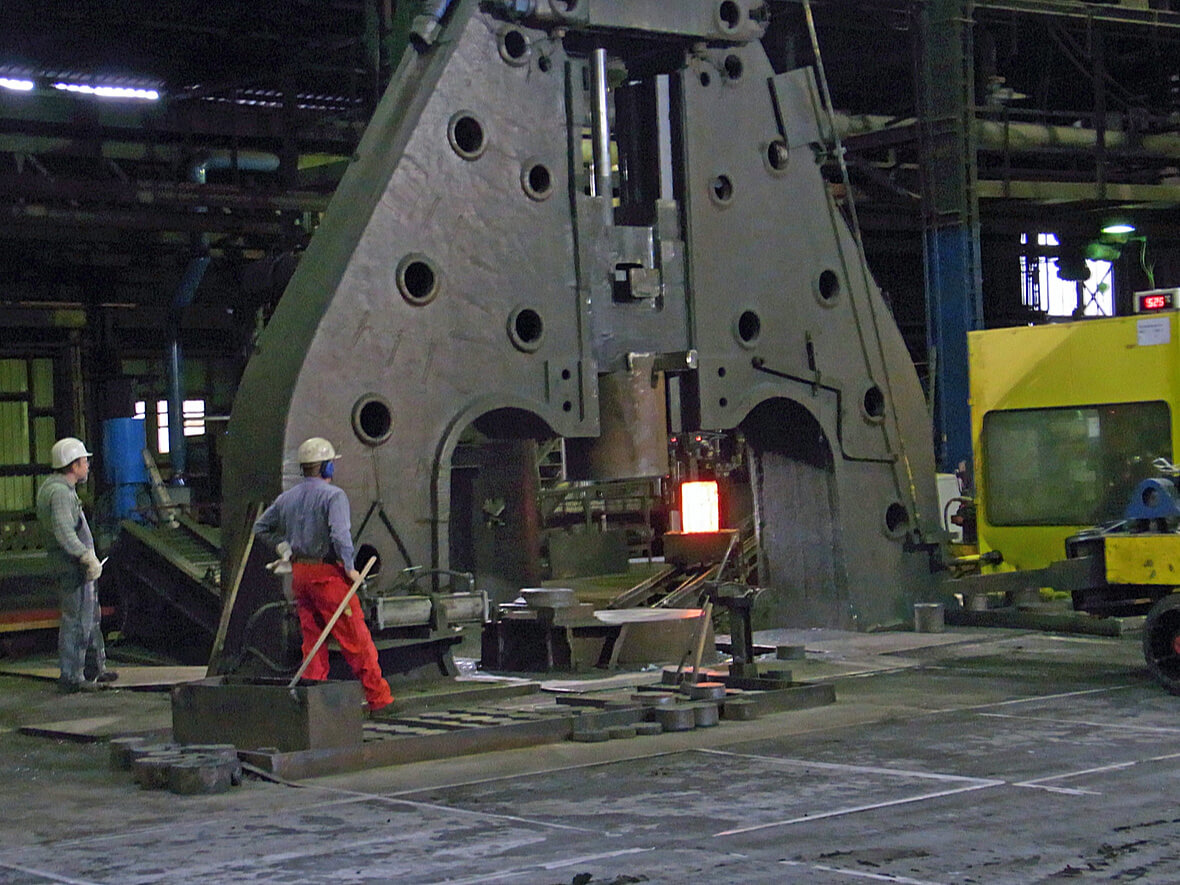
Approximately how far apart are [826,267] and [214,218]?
8440mm

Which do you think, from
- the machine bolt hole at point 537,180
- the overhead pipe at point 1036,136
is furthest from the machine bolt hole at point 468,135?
the overhead pipe at point 1036,136

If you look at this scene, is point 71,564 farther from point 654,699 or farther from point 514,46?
point 514,46

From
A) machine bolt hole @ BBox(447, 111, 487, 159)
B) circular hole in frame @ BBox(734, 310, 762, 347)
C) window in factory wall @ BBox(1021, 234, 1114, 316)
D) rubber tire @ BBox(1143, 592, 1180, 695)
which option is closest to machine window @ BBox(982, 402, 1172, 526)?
circular hole in frame @ BBox(734, 310, 762, 347)

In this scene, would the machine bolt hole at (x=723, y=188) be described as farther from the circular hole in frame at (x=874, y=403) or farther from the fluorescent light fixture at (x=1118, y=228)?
the fluorescent light fixture at (x=1118, y=228)

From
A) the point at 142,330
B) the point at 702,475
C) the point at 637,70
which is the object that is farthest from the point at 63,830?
the point at 142,330

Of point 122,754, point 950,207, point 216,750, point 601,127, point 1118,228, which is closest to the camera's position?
point 216,750

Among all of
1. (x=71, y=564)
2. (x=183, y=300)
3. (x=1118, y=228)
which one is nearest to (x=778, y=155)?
(x=71, y=564)

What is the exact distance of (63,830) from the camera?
6.38 meters

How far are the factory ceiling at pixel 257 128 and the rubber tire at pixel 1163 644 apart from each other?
8.61 m

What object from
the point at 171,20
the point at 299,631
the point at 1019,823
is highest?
the point at 171,20

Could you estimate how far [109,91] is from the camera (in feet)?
63.6

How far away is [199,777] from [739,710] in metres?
2.95

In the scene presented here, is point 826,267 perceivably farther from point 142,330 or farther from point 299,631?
point 142,330

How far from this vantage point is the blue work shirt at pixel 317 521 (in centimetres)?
858
